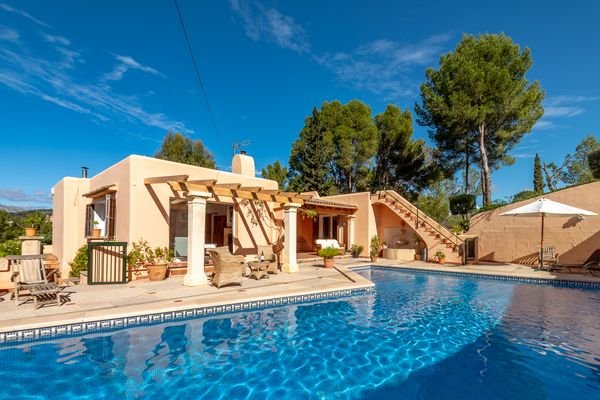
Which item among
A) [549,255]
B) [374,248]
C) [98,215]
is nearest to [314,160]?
[374,248]

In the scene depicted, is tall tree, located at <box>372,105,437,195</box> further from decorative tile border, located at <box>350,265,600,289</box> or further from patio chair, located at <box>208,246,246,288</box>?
patio chair, located at <box>208,246,246,288</box>

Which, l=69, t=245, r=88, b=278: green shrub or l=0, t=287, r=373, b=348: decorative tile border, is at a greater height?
l=69, t=245, r=88, b=278: green shrub

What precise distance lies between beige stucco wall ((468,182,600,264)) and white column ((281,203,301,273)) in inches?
442

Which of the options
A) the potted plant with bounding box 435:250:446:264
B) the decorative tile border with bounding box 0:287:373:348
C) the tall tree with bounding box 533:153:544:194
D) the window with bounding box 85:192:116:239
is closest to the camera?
the decorative tile border with bounding box 0:287:373:348

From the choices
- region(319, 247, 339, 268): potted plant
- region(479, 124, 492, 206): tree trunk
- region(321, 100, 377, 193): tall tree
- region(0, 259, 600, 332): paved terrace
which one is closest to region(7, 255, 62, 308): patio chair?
region(0, 259, 600, 332): paved terrace

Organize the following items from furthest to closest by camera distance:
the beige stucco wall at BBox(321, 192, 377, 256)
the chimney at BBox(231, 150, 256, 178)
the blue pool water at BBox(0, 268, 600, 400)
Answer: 1. the beige stucco wall at BBox(321, 192, 377, 256)
2. the chimney at BBox(231, 150, 256, 178)
3. the blue pool water at BBox(0, 268, 600, 400)

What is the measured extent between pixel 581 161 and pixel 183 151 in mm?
39409

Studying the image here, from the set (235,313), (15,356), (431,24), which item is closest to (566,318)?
(235,313)

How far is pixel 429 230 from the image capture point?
17.9 metres

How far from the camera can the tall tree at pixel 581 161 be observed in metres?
29.8

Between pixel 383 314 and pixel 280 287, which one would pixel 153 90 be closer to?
pixel 280 287

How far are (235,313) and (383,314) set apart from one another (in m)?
3.51

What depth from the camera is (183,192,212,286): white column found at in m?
9.45

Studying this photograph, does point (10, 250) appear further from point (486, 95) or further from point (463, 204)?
point (486, 95)
